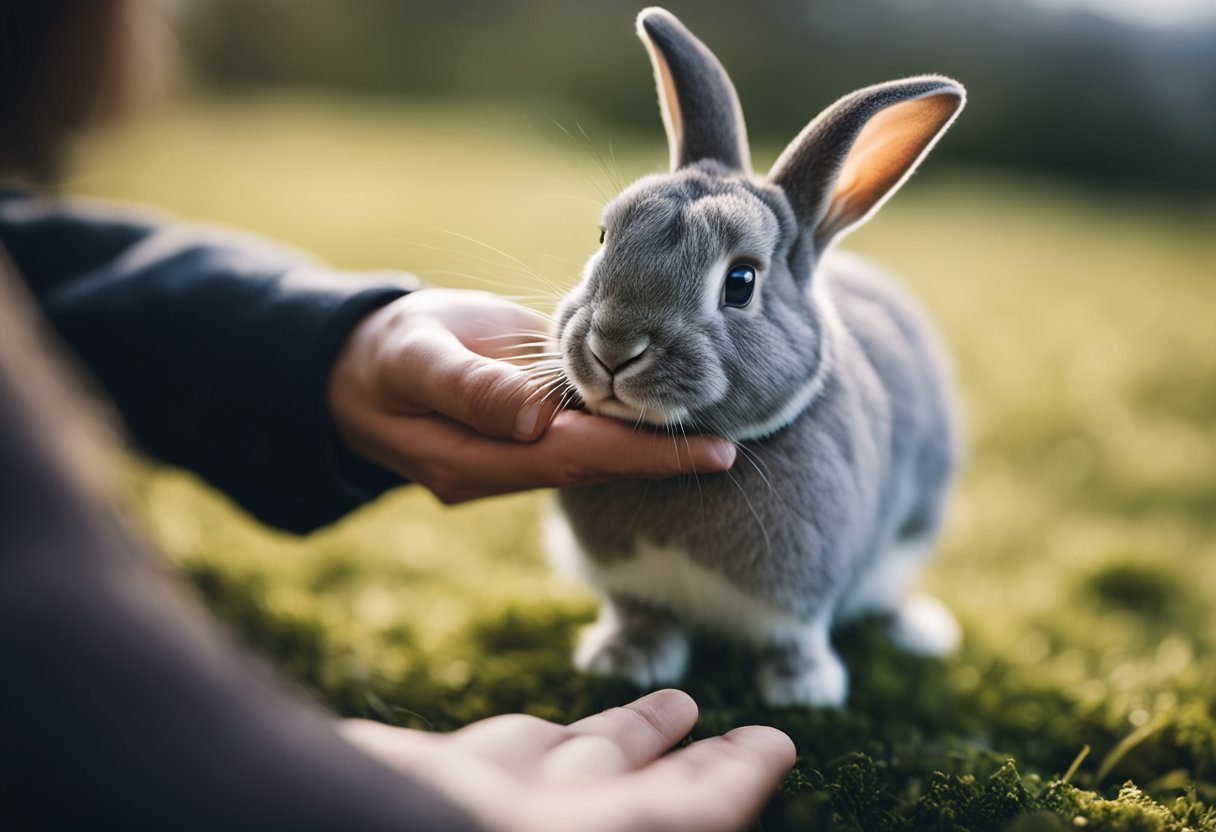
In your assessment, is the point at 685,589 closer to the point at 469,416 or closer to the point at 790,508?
the point at 790,508

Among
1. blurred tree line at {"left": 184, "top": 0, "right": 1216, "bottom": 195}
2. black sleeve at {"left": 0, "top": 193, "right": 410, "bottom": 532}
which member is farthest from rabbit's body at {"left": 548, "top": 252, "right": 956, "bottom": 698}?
blurred tree line at {"left": 184, "top": 0, "right": 1216, "bottom": 195}

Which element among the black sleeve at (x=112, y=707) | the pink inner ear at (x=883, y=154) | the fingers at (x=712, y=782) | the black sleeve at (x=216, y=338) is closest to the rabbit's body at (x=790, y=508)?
the pink inner ear at (x=883, y=154)

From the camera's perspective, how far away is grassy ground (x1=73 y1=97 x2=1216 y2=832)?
1811 millimetres

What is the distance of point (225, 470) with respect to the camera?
2.23 metres

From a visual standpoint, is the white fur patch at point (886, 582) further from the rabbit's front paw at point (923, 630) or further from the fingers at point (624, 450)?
the fingers at point (624, 450)

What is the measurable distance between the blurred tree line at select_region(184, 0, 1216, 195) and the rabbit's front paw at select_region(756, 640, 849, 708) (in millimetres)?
4712

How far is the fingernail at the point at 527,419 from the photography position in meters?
1.64

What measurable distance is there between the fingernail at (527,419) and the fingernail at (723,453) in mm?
323

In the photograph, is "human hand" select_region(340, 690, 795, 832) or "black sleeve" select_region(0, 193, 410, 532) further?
"black sleeve" select_region(0, 193, 410, 532)

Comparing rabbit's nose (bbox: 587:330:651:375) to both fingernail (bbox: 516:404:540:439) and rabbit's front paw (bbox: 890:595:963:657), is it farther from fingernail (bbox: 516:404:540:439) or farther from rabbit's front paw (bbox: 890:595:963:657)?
rabbit's front paw (bbox: 890:595:963:657)

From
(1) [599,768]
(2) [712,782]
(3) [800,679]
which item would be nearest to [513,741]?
(1) [599,768]

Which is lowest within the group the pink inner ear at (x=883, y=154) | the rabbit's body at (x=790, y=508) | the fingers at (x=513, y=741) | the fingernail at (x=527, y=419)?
the fingers at (x=513, y=741)

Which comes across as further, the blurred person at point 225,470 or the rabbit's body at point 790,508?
the rabbit's body at point 790,508

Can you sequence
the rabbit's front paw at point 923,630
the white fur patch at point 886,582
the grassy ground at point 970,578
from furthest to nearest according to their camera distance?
the rabbit's front paw at point 923,630
the white fur patch at point 886,582
the grassy ground at point 970,578
